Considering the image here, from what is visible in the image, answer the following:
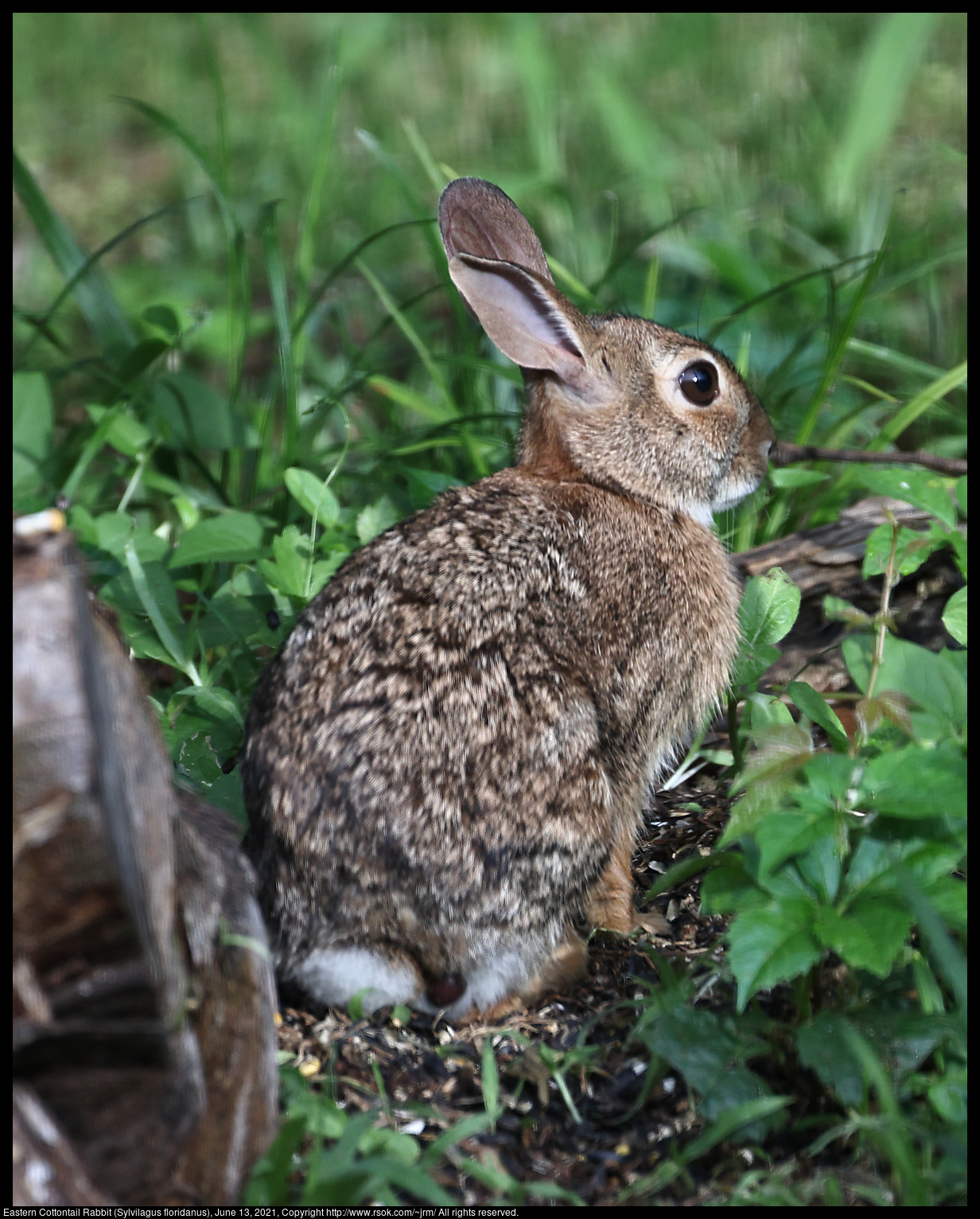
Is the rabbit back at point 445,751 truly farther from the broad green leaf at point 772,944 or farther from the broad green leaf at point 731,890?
the broad green leaf at point 772,944

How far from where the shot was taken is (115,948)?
85.0 inches

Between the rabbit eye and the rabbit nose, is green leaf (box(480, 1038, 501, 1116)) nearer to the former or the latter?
the rabbit nose

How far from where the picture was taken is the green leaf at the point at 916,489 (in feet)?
11.7

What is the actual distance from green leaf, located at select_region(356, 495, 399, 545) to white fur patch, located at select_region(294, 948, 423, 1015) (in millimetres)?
1505

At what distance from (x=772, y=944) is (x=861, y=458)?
2.28 meters

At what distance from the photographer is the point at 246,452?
5.43 metres

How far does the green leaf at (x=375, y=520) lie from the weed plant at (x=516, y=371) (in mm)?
15

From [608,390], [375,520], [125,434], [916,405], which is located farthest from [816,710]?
[125,434]

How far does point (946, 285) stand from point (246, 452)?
3.70 metres

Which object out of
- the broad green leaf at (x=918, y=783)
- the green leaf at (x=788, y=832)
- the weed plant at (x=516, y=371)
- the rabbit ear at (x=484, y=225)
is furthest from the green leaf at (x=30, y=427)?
the broad green leaf at (x=918, y=783)

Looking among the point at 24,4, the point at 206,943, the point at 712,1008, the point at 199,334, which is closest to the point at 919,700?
the point at 712,1008

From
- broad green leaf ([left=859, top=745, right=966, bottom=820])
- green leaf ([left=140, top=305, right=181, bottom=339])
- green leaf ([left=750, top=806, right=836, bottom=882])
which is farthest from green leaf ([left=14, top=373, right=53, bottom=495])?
broad green leaf ([left=859, top=745, right=966, bottom=820])

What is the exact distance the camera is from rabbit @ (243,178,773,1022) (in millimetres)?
3104
